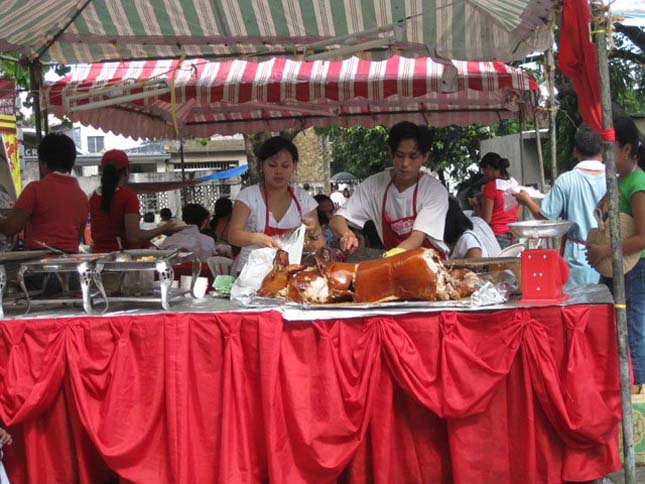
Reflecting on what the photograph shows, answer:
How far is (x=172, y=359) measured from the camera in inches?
123

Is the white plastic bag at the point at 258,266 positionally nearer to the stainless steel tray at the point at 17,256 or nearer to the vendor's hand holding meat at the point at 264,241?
the vendor's hand holding meat at the point at 264,241

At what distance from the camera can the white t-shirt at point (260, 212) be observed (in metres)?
4.00

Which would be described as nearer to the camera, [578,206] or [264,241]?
[264,241]

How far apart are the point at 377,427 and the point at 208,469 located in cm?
74

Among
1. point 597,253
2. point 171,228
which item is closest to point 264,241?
point 597,253

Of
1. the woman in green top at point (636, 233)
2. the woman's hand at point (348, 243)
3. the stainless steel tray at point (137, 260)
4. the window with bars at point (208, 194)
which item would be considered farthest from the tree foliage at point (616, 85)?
the window with bars at point (208, 194)

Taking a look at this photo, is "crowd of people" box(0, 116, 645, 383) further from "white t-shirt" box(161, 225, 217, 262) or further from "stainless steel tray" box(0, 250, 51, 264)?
"stainless steel tray" box(0, 250, 51, 264)

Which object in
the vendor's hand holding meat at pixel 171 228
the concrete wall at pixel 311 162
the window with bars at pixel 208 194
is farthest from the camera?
the concrete wall at pixel 311 162

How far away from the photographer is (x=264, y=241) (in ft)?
11.9

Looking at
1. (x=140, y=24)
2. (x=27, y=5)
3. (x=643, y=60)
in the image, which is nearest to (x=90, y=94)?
(x=27, y=5)

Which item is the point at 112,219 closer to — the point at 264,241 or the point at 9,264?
the point at 9,264

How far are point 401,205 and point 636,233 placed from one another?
1224mm

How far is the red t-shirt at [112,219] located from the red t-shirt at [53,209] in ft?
2.51

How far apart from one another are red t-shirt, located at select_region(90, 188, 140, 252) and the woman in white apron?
1303 millimetres
